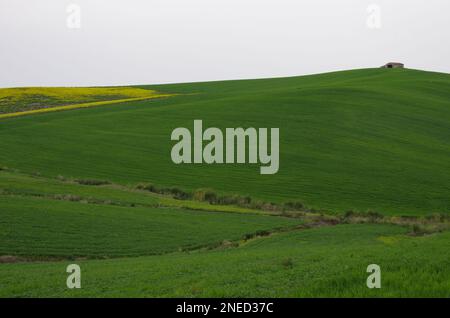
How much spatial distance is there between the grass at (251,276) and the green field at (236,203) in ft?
0.22

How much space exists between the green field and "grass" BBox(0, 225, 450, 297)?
7 centimetres

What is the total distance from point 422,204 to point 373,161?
981cm

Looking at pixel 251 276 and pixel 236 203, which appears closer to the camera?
pixel 251 276

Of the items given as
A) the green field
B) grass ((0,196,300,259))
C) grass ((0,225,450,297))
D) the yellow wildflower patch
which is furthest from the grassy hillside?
grass ((0,225,450,297))

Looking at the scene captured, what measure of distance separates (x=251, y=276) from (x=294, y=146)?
124ft

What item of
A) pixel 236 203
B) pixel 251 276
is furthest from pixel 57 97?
pixel 251 276

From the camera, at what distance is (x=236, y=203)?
3703 centimetres

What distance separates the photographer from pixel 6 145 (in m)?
49.3

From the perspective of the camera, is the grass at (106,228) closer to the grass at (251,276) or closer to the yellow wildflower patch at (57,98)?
the grass at (251,276)

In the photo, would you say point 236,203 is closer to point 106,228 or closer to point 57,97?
point 106,228

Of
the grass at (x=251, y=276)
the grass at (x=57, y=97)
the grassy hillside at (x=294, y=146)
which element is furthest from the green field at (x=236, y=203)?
the grass at (x=57, y=97)

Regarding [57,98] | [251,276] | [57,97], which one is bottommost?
[251,276]

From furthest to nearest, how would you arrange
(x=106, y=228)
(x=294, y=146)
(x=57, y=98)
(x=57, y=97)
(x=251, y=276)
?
(x=57, y=97), (x=57, y=98), (x=294, y=146), (x=106, y=228), (x=251, y=276)
